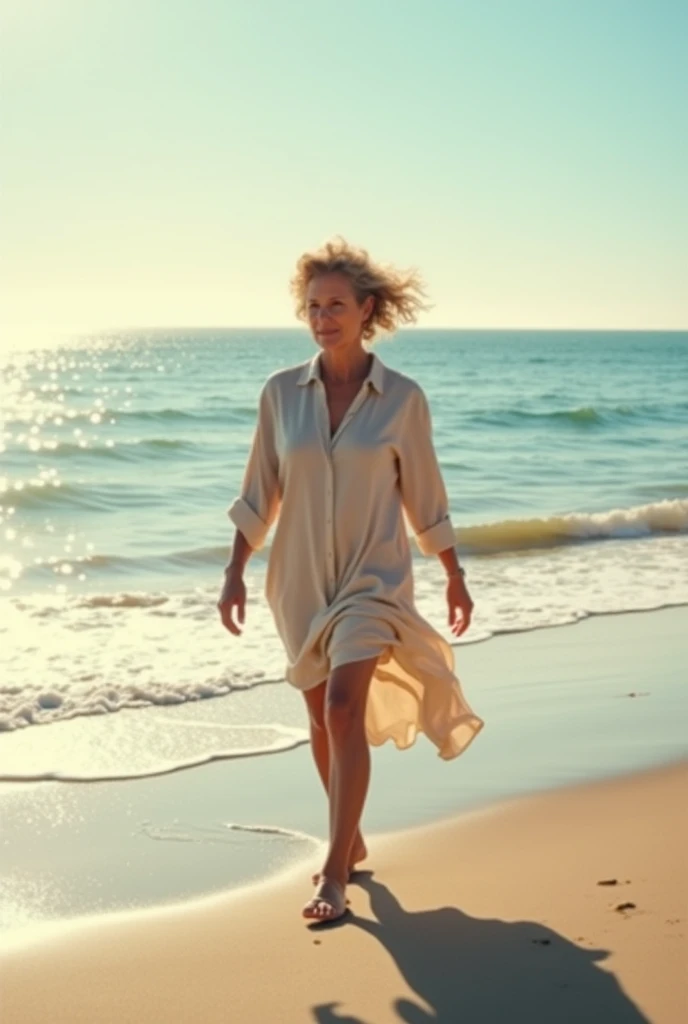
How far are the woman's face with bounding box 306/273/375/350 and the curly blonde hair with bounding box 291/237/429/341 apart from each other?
3 cm

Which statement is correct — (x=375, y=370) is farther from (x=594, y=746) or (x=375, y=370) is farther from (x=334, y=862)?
(x=594, y=746)

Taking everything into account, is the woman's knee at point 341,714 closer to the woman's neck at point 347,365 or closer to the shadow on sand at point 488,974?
the shadow on sand at point 488,974

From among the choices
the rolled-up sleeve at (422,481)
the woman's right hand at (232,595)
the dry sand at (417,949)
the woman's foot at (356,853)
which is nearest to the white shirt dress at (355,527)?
the rolled-up sleeve at (422,481)

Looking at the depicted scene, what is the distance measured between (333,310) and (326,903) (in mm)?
1803

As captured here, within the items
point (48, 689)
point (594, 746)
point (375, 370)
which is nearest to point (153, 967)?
point (375, 370)

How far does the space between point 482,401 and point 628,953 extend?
1585 inches

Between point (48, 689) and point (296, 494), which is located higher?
point (296, 494)

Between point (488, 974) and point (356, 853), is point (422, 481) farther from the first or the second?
point (488, 974)

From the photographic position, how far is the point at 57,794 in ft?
20.4

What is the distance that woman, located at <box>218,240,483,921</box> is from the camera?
15.6 feet

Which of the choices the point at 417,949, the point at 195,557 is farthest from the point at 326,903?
the point at 195,557

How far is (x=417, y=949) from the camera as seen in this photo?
14.2 feet

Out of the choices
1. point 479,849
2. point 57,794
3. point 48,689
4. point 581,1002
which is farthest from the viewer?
point 48,689

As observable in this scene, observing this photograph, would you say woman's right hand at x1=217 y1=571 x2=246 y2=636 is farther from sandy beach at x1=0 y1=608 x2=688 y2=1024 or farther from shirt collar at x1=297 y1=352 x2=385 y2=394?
sandy beach at x1=0 y1=608 x2=688 y2=1024
